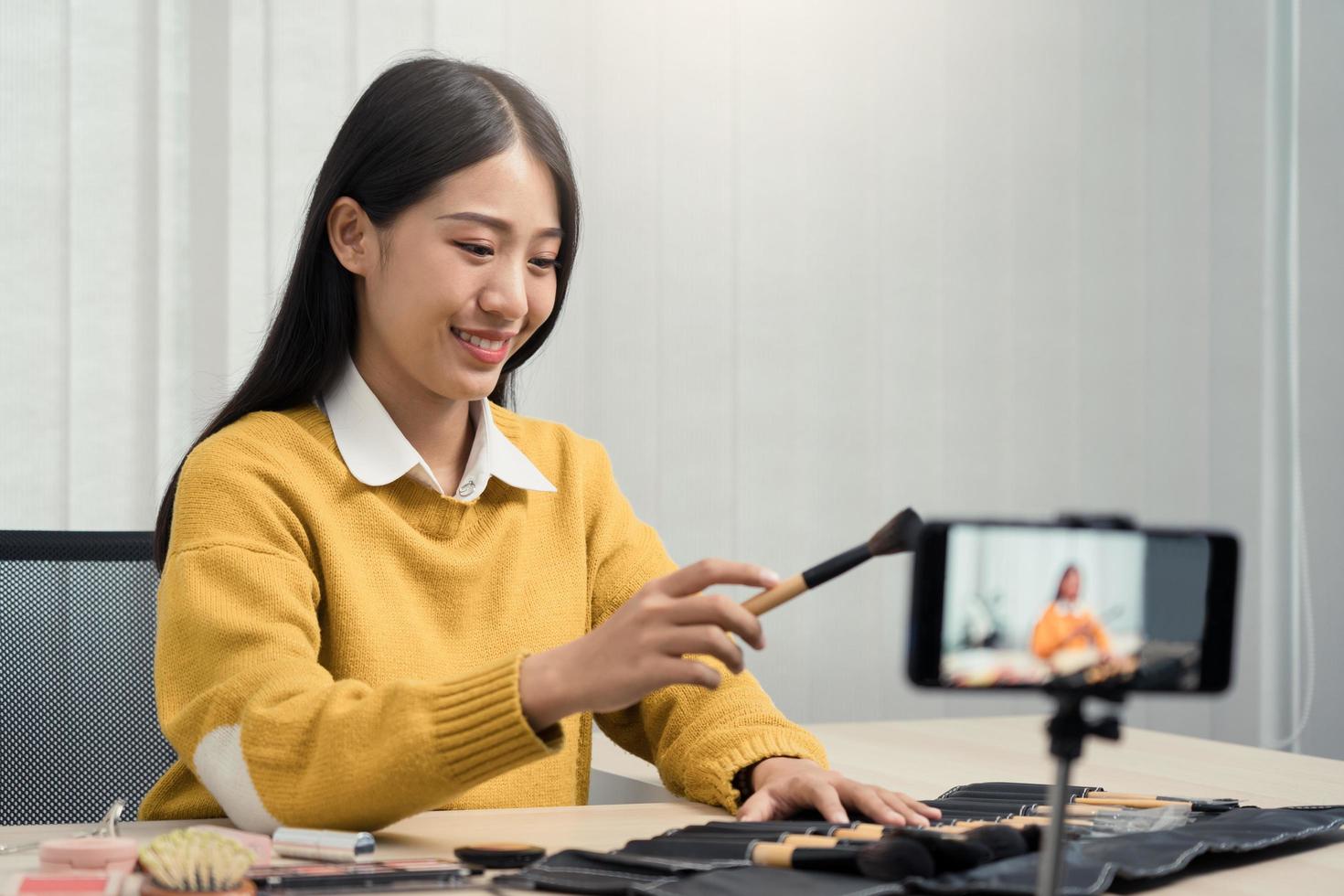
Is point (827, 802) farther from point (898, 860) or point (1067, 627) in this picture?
point (1067, 627)

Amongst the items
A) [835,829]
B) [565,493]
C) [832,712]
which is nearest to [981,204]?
[832,712]

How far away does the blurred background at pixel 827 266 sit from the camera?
1.83m

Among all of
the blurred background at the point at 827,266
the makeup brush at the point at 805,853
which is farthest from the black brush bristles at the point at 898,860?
the blurred background at the point at 827,266

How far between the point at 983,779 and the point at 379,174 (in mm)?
770

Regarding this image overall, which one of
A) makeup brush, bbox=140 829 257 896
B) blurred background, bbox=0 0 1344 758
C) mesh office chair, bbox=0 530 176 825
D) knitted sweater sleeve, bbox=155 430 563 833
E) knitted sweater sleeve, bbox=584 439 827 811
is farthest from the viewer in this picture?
blurred background, bbox=0 0 1344 758

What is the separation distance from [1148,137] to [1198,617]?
2058 mm

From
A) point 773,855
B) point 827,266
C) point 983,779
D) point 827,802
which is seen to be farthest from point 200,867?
point 827,266

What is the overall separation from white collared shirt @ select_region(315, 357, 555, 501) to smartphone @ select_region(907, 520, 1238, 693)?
68cm

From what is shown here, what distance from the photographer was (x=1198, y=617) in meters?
0.64

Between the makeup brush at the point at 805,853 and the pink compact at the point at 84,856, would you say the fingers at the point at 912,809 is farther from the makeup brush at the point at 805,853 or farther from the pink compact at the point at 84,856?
the pink compact at the point at 84,856

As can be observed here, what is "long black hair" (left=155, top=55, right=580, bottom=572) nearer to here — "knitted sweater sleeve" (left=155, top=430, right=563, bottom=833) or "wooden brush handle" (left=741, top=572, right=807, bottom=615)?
"knitted sweater sleeve" (left=155, top=430, right=563, bottom=833)

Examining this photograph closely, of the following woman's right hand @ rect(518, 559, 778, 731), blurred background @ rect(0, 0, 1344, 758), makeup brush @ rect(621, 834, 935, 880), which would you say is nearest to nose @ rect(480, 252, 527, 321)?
woman's right hand @ rect(518, 559, 778, 731)

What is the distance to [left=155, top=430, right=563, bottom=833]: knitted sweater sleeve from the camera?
91 centimetres

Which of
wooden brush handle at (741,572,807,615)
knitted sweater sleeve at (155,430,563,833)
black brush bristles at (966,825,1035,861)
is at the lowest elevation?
black brush bristles at (966,825,1035,861)
